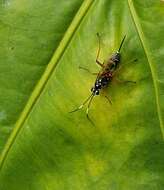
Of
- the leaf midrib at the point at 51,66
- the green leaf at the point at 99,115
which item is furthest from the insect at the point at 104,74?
the leaf midrib at the point at 51,66

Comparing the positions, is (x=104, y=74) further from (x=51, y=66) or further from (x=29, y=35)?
(x=29, y=35)

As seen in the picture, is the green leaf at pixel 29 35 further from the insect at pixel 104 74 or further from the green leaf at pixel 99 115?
the insect at pixel 104 74

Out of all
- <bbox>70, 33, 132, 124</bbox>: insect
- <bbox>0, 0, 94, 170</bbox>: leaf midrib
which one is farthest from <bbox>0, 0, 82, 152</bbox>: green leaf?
<bbox>70, 33, 132, 124</bbox>: insect

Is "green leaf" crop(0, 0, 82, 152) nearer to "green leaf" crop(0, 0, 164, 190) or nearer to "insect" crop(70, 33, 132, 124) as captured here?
"green leaf" crop(0, 0, 164, 190)

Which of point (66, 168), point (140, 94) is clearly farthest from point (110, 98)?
point (66, 168)

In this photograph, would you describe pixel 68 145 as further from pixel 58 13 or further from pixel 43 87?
pixel 58 13

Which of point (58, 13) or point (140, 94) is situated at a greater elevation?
point (58, 13)
